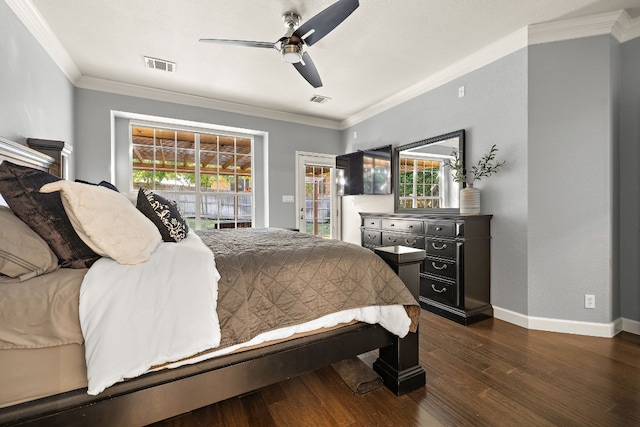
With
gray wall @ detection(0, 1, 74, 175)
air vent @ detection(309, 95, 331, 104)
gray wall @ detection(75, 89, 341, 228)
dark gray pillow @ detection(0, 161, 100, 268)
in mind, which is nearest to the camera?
dark gray pillow @ detection(0, 161, 100, 268)

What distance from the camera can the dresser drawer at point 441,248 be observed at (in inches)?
111

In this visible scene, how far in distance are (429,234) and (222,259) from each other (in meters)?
2.39

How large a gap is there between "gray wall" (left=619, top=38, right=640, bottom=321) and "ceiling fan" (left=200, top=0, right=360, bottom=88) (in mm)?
2543

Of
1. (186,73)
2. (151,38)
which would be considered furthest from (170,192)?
(151,38)

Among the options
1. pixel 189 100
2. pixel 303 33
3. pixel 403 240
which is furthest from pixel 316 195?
pixel 303 33

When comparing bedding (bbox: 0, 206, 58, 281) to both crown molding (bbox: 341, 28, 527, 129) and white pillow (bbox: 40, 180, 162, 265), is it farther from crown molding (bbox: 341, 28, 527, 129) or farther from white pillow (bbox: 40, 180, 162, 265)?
crown molding (bbox: 341, 28, 527, 129)

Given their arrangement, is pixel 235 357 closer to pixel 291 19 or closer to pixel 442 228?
pixel 442 228

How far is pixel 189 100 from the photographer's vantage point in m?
4.20

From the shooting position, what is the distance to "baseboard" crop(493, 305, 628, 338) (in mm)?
2426

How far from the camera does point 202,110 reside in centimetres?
434

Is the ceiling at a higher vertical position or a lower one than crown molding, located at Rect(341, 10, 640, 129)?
higher

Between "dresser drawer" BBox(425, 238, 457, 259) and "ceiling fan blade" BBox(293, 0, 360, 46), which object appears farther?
"dresser drawer" BBox(425, 238, 457, 259)

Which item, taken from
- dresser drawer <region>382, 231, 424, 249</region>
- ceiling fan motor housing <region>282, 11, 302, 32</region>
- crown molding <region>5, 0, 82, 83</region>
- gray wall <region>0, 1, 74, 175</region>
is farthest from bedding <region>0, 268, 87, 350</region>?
dresser drawer <region>382, 231, 424, 249</region>

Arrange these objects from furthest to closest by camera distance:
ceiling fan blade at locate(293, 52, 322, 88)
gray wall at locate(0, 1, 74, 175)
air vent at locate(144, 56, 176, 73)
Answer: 1. air vent at locate(144, 56, 176, 73)
2. ceiling fan blade at locate(293, 52, 322, 88)
3. gray wall at locate(0, 1, 74, 175)
